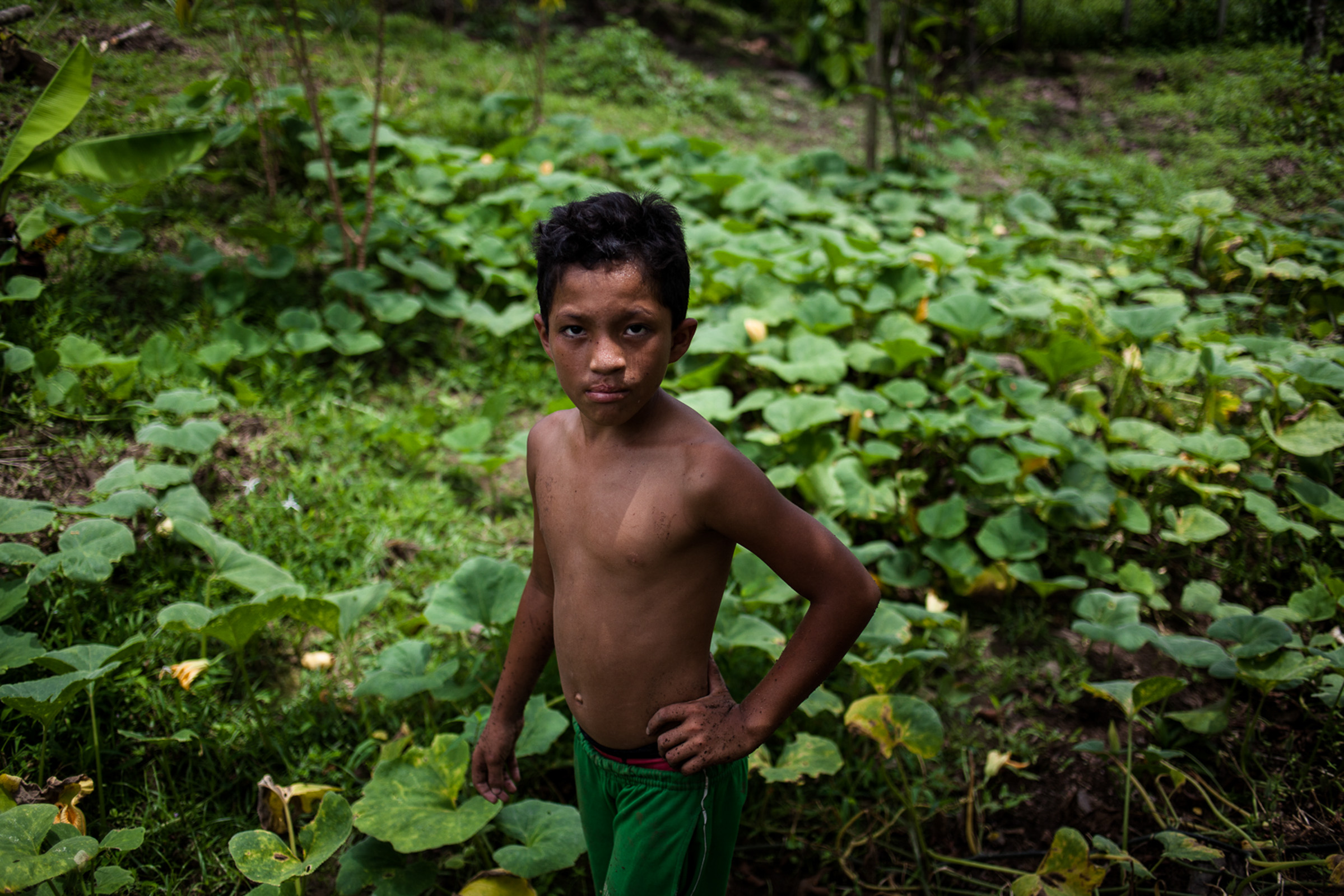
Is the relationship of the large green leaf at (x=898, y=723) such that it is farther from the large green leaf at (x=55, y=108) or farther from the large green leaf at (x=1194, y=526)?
the large green leaf at (x=55, y=108)

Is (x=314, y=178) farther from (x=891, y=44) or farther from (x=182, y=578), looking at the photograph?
(x=891, y=44)

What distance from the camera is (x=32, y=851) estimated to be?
151 cm

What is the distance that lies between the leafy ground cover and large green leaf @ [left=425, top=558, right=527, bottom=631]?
1 cm

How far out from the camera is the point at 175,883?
1.83m

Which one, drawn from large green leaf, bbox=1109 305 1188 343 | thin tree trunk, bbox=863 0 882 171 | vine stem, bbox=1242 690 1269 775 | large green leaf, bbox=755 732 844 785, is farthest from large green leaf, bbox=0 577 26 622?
thin tree trunk, bbox=863 0 882 171

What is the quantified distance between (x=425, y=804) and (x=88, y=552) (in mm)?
1168

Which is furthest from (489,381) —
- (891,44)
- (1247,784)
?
(891,44)

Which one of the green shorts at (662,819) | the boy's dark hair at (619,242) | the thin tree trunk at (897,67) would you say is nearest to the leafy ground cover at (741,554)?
the green shorts at (662,819)

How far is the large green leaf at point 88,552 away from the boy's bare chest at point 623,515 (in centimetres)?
149

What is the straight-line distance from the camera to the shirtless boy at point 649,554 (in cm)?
118

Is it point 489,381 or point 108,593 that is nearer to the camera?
point 108,593

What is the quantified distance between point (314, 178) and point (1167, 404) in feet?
14.2

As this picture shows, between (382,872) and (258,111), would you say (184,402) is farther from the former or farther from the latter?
(258,111)

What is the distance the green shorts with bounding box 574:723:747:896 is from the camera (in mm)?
1328
